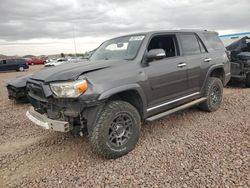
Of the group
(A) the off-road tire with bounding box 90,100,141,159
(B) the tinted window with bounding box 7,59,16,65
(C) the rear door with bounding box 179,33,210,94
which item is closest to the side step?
(C) the rear door with bounding box 179,33,210,94

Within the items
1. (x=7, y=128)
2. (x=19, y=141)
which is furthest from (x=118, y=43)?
(x=7, y=128)

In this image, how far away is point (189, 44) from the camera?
4871 mm

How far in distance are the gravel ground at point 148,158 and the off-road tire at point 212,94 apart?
38 centimetres

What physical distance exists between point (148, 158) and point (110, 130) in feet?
2.31

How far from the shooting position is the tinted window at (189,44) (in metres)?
4.72

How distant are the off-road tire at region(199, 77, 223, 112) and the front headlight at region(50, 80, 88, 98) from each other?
10.3 feet

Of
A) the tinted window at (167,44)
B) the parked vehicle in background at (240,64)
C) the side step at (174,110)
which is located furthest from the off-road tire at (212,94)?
the parked vehicle in background at (240,64)

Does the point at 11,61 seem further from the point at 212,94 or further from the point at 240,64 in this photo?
the point at 212,94

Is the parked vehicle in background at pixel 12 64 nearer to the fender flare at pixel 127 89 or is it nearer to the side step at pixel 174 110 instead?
the side step at pixel 174 110

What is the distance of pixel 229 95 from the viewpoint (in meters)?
7.26

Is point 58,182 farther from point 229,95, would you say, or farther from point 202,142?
point 229,95

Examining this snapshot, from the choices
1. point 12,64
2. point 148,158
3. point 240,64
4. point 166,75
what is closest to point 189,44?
point 166,75

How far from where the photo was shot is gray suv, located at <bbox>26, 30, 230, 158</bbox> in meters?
3.14

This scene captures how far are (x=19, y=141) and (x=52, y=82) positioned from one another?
72.0 inches
